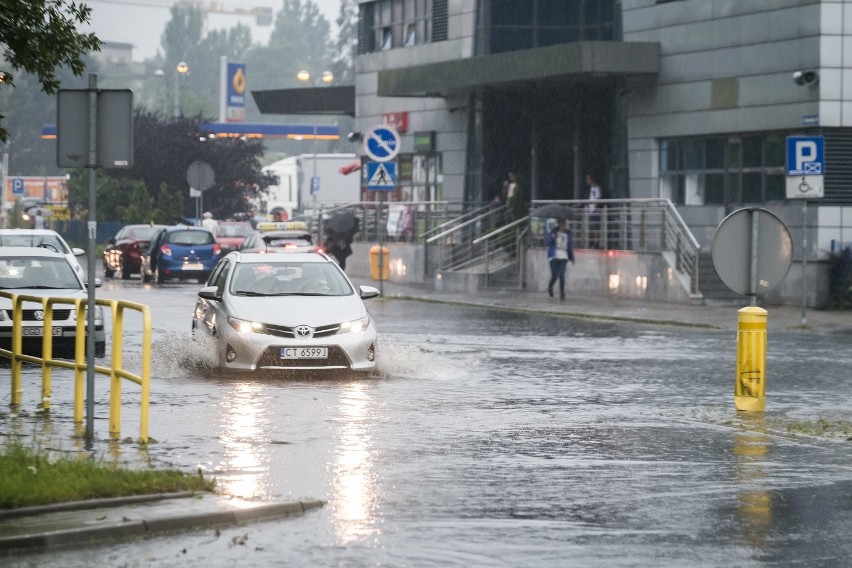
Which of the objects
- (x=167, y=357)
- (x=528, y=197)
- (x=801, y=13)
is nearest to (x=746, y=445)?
(x=167, y=357)

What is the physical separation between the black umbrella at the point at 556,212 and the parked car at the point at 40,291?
15396 mm

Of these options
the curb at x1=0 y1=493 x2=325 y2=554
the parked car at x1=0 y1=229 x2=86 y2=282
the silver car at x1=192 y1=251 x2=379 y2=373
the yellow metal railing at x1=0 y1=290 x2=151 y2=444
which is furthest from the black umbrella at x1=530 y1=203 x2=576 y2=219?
the curb at x1=0 y1=493 x2=325 y2=554

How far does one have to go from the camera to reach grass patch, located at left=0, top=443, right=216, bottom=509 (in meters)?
9.30

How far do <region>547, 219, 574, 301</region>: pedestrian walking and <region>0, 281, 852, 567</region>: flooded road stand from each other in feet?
40.4

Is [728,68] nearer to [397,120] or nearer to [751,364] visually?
[397,120]

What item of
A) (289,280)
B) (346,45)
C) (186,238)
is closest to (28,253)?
(289,280)

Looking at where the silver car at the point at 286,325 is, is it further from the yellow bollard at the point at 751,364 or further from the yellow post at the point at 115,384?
the yellow post at the point at 115,384

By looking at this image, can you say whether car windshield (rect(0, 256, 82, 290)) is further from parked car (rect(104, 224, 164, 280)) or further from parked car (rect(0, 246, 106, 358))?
parked car (rect(104, 224, 164, 280))

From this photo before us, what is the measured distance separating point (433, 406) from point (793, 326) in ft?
42.2

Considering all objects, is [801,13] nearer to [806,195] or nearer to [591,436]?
[806,195]

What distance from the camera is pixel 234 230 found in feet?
184

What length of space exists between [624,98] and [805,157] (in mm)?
13750

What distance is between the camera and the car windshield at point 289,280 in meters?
19.1

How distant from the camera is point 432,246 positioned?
43.0m
